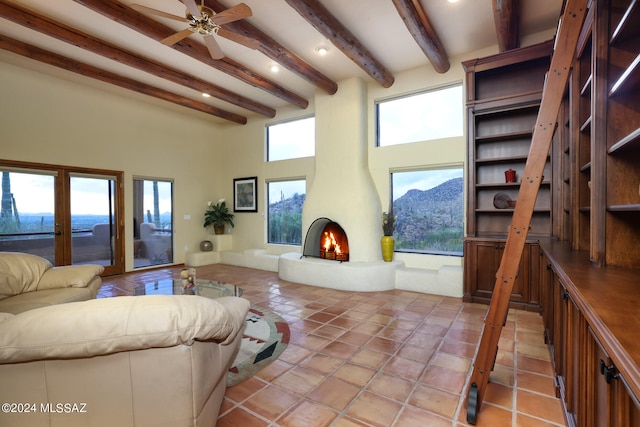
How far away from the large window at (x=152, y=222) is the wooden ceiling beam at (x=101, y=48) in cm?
241

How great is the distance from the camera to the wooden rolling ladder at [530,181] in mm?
1575

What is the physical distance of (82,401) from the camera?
1192mm

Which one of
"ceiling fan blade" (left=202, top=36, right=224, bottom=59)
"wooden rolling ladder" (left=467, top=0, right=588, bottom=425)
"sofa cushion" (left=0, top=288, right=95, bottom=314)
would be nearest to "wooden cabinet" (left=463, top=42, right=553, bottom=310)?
"wooden rolling ladder" (left=467, top=0, right=588, bottom=425)

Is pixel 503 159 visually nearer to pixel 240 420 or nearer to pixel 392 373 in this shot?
pixel 392 373

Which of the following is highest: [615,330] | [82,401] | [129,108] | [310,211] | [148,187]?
[129,108]

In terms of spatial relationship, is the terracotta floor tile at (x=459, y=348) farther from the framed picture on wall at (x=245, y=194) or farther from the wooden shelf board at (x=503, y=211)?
the framed picture on wall at (x=245, y=194)

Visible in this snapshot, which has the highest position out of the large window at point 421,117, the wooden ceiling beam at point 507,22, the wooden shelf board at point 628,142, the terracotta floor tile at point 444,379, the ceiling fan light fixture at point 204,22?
the wooden ceiling beam at point 507,22

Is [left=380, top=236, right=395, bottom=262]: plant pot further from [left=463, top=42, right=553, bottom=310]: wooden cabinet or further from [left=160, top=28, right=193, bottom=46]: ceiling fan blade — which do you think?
[left=160, top=28, right=193, bottom=46]: ceiling fan blade

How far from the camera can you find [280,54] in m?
4.11

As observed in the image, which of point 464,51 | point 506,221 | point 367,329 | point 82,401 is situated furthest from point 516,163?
point 82,401

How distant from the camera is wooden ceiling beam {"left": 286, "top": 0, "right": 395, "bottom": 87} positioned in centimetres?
316

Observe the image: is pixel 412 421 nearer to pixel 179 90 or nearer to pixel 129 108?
pixel 179 90

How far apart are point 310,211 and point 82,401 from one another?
14.5 ft

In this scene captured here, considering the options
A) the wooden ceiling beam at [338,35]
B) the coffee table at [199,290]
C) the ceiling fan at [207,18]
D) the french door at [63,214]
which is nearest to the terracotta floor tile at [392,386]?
the coffee table at [199,290]
